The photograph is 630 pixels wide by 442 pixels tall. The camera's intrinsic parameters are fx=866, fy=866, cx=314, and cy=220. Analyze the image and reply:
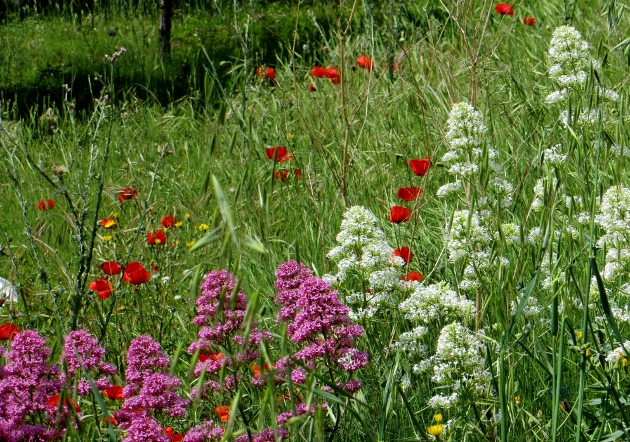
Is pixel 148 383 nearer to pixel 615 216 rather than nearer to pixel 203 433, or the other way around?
pixel 203 433

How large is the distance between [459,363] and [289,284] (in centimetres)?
34

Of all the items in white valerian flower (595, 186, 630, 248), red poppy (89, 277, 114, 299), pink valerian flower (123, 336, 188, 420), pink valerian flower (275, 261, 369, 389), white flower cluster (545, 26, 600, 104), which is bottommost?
red poppy (89, 277, 114, 299)

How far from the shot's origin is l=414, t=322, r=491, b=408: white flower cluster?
148cm

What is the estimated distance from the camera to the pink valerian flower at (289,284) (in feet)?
5.21

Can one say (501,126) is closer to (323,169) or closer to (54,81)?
(323,169)

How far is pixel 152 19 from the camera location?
889cm

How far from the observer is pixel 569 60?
1873mm

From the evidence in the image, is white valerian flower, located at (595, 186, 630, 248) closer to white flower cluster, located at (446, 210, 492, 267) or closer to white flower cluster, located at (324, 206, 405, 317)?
white flower cluster, located at (446, 210, 492, 267)

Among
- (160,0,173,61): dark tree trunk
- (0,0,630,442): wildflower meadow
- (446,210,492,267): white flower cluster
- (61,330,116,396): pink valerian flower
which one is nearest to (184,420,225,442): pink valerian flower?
(0,0,630,442): wildflower meadow

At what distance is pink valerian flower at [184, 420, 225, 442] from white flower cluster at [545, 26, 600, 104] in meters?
1.00

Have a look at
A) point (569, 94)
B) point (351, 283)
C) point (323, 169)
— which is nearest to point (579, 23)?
point (323, 169)

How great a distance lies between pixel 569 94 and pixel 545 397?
66 cm

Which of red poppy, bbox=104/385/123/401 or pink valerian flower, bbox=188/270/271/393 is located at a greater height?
pink valerian flower, bbox=188/270/271/393

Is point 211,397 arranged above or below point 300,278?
below
